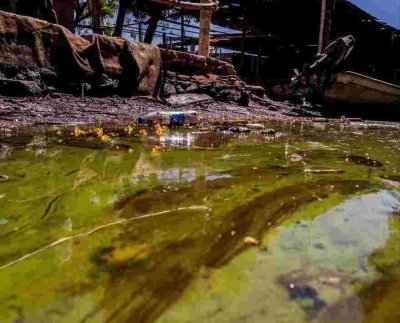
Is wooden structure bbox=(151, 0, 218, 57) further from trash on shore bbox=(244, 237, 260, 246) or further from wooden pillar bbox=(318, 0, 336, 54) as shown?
trash on shore bbox=(244, 237, 260, 246)

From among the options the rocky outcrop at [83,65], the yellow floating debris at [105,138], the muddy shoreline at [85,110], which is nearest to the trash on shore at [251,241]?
the yellow floating debris at [105,138]

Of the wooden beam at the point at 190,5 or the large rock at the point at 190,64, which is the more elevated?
the wooden beam at the point at 190,5

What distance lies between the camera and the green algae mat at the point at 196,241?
3.28ft

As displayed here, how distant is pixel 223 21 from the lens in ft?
51.6

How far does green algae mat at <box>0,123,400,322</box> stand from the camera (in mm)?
999

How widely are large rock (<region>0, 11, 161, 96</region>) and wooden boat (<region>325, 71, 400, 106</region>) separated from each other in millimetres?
4849

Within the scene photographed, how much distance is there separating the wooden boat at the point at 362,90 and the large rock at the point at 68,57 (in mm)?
4849

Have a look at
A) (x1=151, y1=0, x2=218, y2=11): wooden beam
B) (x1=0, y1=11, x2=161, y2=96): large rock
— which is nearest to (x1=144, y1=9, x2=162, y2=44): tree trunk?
(x1=151, y1=0, x2=218, y2=11): wooden beam

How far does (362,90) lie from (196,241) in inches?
356

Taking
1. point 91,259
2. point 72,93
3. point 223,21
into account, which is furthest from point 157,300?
point 223,21

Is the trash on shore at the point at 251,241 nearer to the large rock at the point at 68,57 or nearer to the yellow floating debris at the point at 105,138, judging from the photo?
the yellow floating debris at the point at 105,138

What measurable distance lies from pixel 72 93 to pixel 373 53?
13754 millimetres

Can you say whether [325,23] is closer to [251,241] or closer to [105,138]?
[105,138]

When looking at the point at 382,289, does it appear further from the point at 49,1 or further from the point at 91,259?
the point at 49,1
